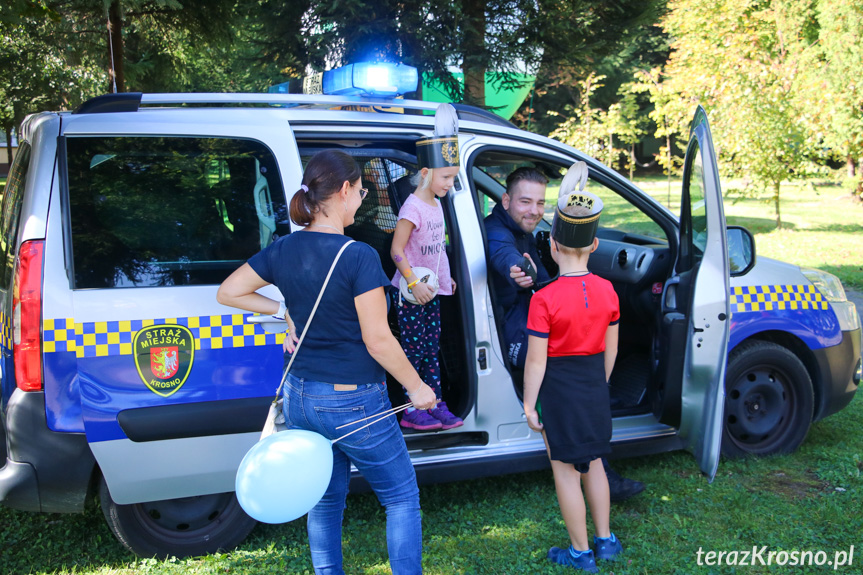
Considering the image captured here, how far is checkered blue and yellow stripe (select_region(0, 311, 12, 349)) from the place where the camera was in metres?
2.55

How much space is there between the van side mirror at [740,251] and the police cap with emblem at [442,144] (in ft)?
4.57

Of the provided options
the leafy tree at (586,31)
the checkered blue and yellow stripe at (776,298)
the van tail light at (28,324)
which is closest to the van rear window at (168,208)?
the van tail light at (28,324)

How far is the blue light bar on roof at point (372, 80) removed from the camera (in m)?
3.33

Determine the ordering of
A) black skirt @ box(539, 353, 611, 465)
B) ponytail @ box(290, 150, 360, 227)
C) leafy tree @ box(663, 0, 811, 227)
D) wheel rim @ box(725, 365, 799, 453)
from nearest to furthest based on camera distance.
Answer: ponytail @ box(290, 150, 360, 227) < black skirt @ box(539, 353, 611, 465) < wheel rim @ box(725, 365, 799, 453) < leafy tree @ box(663, 0, 811, 227)

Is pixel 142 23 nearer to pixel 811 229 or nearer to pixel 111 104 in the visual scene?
pixel 111 104

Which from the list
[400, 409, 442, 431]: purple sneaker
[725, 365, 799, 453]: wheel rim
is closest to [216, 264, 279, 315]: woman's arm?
[400, 409, 442, 431]: purple sneaker

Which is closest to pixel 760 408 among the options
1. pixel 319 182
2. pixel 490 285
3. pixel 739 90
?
pixel 490 285

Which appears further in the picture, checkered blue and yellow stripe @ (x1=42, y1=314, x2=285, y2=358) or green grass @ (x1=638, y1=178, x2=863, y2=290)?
green grass @ (x1=638, y1=178, x2=863, y2=290)

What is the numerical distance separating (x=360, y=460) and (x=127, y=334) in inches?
38.9

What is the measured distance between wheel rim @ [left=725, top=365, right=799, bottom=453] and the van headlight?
0.48m

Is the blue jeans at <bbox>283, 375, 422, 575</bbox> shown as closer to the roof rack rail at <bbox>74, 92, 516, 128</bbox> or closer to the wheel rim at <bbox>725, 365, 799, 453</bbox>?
the roof rack rail at <bbox>74, 92, 516, 128</bbox>

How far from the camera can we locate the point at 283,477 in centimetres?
205

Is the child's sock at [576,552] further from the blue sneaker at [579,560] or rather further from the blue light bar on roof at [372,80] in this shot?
the blue light bar on roof at [372,80]

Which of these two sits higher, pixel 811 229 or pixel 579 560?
pixel 811 229
